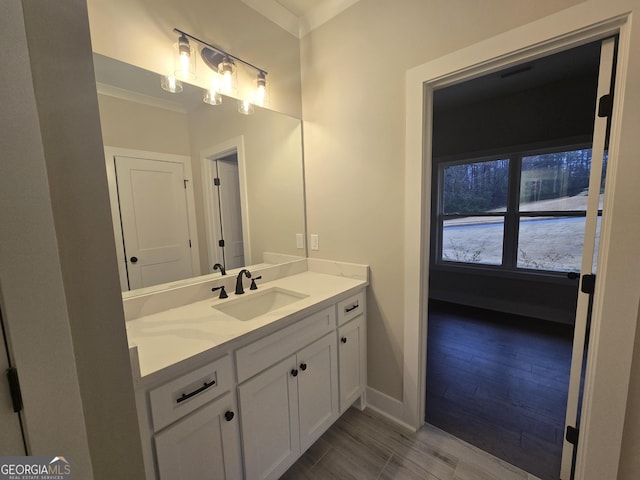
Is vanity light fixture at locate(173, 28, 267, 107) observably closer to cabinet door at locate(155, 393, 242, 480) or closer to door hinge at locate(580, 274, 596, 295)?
cabinet door at locate(155, 393, 242, 480)

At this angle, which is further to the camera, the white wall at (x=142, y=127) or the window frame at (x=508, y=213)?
the window frame at (x=508, y=213)

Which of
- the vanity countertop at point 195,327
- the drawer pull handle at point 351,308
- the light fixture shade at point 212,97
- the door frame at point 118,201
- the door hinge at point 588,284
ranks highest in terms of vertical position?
the light fixture shade at point 212,97

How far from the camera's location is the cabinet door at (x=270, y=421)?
3.75 ft

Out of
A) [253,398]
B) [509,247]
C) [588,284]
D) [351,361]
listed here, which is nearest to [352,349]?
[351,361]

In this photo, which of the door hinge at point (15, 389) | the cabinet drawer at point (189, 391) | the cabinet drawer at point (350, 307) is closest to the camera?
the door hinge at point (15, 389)

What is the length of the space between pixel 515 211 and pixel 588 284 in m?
2.64

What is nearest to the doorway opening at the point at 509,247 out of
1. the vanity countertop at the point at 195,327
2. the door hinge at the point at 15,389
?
the vanity countertop at the point at 195,327

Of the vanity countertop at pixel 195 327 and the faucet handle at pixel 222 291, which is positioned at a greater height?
the faucet handle at pixel 222 291

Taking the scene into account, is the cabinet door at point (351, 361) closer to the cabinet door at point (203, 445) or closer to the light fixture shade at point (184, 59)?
the cabinet door at point (203, 445)

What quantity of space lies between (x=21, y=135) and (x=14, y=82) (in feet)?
0.32

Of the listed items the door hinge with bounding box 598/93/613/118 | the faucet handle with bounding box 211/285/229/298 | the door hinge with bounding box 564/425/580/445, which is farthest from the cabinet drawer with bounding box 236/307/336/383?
the door hinge with bounding box 598/93/613/118

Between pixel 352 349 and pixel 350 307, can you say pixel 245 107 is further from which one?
pixel 352 349

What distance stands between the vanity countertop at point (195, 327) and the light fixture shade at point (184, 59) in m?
1.21

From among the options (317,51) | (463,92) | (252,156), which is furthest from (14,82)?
(463,92)
